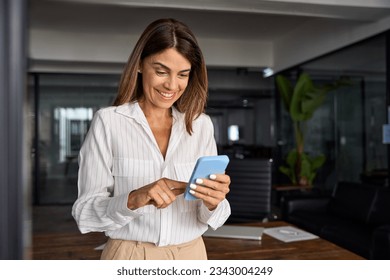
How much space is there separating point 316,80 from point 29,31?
14.7 feet

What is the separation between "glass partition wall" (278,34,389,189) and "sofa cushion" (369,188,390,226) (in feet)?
2.16

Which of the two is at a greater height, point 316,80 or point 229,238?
point 316,80

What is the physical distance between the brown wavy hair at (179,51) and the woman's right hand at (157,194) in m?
0.20

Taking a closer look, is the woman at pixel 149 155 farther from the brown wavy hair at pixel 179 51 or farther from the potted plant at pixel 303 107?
the potted plant at pixel 303 107

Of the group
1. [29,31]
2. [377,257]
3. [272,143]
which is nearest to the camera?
[29,31]

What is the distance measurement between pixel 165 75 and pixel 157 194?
0.83 ft

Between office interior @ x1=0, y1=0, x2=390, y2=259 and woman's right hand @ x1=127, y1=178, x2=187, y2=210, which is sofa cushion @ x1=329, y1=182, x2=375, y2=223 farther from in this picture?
woman's right hand @ x1=127, y1=178, x2=187, y2=210

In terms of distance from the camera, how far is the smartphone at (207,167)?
62 centimetres

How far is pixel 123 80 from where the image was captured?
799mm

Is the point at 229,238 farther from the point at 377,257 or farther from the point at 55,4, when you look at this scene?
the point at 55,4

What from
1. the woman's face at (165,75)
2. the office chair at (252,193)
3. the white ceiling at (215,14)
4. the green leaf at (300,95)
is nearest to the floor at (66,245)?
the woman's face at (165,75)

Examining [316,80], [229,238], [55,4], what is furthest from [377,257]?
[55,4]
